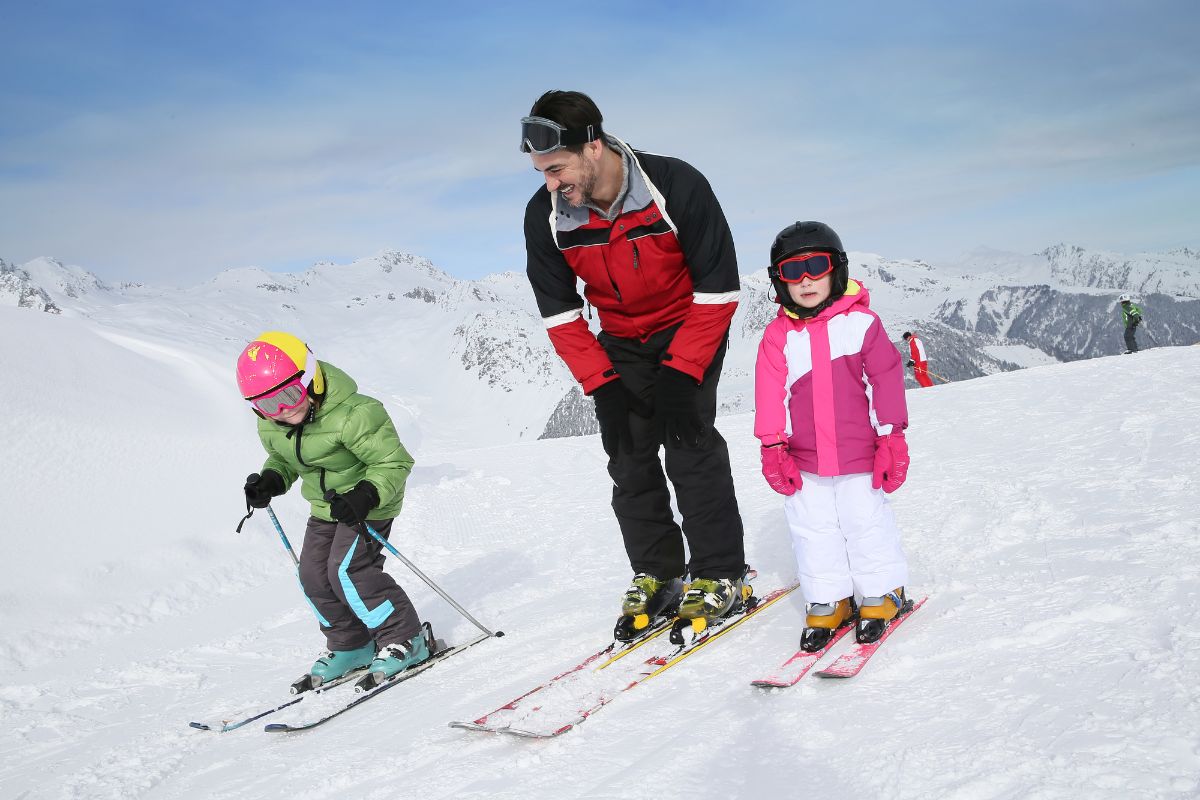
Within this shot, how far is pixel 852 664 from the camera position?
311 centimetres

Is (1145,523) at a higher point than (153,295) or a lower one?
lower

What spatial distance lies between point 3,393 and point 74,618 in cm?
522

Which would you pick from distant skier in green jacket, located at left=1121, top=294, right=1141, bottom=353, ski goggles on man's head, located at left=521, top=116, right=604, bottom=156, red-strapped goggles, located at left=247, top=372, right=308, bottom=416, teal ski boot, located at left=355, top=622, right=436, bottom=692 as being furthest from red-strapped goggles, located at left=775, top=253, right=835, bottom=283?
distant skier in green jacket, located at left=1121, top=294, right=1141, bottom=353

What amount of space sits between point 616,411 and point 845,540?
4.16ft

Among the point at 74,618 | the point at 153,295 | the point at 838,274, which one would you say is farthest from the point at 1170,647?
the point at 153,295

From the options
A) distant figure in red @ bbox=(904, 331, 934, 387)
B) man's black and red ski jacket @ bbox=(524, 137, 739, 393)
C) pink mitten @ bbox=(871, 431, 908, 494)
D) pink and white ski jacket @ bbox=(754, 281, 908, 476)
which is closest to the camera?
pink mitten @ bbox=(871, 431, 908, 494)

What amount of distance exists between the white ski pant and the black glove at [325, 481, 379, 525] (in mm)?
2255

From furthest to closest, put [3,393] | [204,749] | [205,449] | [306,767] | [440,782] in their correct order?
1. [205,449]
2. [3,393]
3. [204,749]
4. [306,767]
5. [440,782]

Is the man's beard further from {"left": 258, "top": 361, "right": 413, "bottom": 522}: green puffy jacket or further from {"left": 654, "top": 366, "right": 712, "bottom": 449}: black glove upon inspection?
{"left": 258, "top": 361, "right": 413, "bottom": 522}: green puffy jacket

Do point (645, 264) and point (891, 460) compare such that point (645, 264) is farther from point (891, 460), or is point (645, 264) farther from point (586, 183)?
point (891, 460)

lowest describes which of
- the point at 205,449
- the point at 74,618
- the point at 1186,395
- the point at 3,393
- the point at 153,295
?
the point at 1186,395

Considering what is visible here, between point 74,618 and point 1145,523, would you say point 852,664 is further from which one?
point 74,618

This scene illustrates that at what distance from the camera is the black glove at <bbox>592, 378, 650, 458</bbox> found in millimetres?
4043

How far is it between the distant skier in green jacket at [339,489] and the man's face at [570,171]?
5.69 ft
